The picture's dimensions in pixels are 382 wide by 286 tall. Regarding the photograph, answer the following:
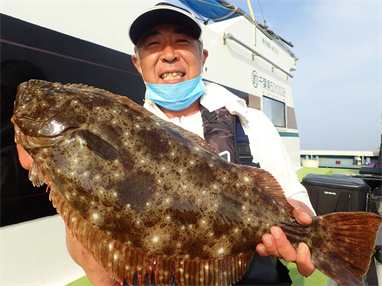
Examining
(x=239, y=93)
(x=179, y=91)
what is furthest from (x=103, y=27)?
(x=239, y=93)

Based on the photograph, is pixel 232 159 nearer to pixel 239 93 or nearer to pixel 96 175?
pixel 96 175

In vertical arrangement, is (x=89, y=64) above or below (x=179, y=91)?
above

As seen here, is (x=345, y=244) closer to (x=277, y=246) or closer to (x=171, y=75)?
(x=277, y=246)

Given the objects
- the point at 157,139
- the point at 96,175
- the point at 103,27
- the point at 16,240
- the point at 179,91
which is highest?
the point at 103,27

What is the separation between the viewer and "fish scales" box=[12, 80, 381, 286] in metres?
1.41

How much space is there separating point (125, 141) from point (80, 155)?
27 cm

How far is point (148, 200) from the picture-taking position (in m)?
1.42

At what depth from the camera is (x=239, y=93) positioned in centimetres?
838

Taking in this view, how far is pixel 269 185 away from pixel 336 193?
381 centimetres

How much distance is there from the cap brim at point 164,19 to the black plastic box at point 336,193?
411 centimetres

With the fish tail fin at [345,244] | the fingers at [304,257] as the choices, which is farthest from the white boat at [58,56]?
the fish tail fin at [345,244]

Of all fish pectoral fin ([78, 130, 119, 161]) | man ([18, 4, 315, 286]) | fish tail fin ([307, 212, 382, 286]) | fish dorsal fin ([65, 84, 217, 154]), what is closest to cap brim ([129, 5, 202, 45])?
man ([18, 4, 315, 286])

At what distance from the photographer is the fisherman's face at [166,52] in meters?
2.43

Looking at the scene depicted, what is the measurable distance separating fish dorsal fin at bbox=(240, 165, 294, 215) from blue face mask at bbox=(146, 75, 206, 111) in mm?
1113
